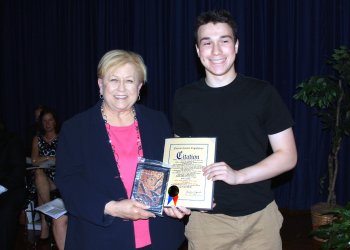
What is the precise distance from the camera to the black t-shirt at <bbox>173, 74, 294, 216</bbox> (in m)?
2.05

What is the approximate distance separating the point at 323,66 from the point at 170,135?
12.7ft

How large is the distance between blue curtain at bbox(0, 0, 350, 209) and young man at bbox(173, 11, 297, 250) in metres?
3.76

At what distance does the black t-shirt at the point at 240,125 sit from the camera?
205 cm

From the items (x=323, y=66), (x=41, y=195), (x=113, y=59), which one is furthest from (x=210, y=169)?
(x=323, y=66)

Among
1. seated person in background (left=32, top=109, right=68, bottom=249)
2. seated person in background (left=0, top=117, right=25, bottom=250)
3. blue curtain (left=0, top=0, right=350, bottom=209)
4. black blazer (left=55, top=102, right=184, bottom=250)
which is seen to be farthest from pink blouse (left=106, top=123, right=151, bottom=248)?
blue curtain (left=0, top=0, right=350, bottom=209)

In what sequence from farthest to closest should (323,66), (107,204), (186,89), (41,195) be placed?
(323,66), (41,195), (186,89), (107,204)

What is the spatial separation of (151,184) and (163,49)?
4.71 metres

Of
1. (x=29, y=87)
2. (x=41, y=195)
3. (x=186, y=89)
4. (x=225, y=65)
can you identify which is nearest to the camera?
(x=225, y=65)

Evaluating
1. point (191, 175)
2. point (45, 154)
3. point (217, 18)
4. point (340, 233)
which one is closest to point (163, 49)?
point (45, 154)

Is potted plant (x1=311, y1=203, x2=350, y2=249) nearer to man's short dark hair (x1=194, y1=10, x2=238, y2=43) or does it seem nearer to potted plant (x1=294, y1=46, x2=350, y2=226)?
man's short dark hair (x1=194, y1=10, x2=238, y2=43)

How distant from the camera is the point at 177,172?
2.04 meters

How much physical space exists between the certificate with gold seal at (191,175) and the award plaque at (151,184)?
41 mm

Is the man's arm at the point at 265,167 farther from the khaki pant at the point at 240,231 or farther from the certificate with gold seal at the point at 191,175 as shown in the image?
the khaki pant at the point at 240,231

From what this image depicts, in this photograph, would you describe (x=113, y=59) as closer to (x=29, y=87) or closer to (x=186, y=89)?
(x=186, y=89)
